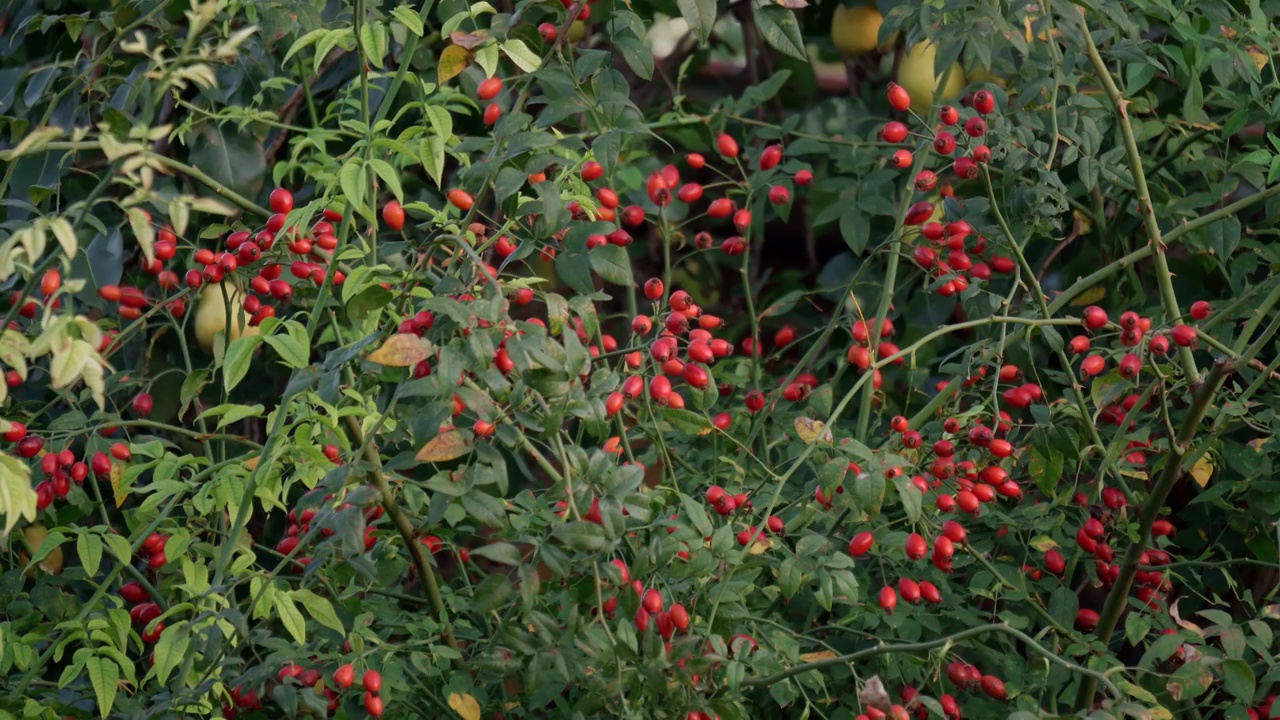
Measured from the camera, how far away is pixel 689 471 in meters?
1.70

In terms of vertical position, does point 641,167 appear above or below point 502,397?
below

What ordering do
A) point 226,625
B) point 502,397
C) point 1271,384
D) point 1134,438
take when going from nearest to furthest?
point 502,397
point 226,625
point 1134,438
point 1271,384

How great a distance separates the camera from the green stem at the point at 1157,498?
128 cm

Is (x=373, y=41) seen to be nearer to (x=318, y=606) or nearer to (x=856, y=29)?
(x=318, y=606)

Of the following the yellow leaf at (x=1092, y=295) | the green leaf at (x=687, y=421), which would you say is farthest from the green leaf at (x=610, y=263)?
the yellow leaf at (x=1092, y=295)

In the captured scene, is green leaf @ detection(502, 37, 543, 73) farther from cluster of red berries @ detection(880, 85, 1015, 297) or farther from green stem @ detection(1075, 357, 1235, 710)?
green stem @ detection(1075, 357, 1235, 710)

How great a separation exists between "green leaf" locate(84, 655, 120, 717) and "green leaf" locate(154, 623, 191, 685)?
9cm

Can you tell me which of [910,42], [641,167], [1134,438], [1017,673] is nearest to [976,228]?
[910,42]

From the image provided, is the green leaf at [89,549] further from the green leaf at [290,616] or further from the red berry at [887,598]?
the red berry at [887,598]

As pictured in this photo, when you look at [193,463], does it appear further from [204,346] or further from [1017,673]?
[1017,673]

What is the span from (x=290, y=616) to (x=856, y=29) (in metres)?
1.42

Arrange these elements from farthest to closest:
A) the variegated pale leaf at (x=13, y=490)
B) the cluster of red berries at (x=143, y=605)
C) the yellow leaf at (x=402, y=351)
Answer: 1. the cluster of red berries at (x=143, y=605)
2. the yellow leaf at (x=402, y=351)
3. the variegated pale leaf at (x=13, y=490)

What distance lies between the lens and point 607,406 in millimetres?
1196

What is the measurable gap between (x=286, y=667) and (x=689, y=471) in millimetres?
578
